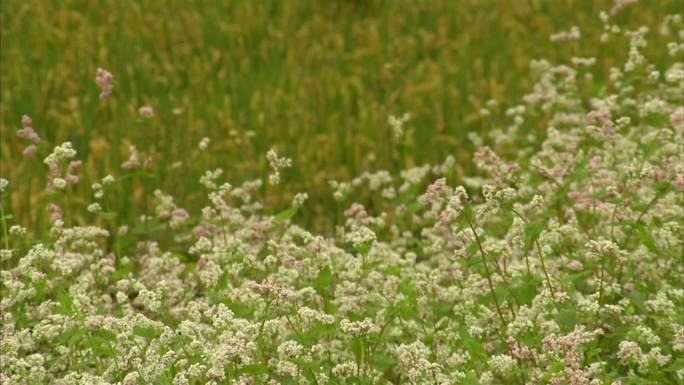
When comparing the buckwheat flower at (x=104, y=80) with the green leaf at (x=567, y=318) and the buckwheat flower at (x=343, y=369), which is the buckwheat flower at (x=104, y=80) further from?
the green leaf at (x=567, y=318)

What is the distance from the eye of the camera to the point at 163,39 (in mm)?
10164

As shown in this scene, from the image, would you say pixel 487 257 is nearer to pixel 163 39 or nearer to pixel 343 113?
pixel 343 113

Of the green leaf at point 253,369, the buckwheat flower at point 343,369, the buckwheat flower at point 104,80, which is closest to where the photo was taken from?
the green leaf at point 253,369

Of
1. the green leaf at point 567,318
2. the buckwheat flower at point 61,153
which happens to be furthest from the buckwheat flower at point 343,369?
the buckwheat flower at point 61,153

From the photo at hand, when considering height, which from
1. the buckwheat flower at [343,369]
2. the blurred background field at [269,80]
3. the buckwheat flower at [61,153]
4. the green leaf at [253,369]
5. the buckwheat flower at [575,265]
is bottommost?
the green leaf at [253,369]

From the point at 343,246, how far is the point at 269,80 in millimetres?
2680

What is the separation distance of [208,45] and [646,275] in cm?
575

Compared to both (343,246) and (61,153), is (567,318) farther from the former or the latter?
(343,246)

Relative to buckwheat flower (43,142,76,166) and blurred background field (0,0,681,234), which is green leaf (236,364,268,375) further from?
blurred background field (0,0,681,234)

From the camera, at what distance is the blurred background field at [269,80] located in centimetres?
782

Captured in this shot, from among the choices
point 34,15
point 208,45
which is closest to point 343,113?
point 208,45

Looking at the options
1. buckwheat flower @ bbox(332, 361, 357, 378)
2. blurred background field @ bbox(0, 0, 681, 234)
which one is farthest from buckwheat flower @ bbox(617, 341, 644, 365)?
blurred background field @ bbox(0, 0, 681, 234)

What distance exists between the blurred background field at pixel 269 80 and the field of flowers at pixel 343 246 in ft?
0.12

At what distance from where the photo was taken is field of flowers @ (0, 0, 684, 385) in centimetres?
416
